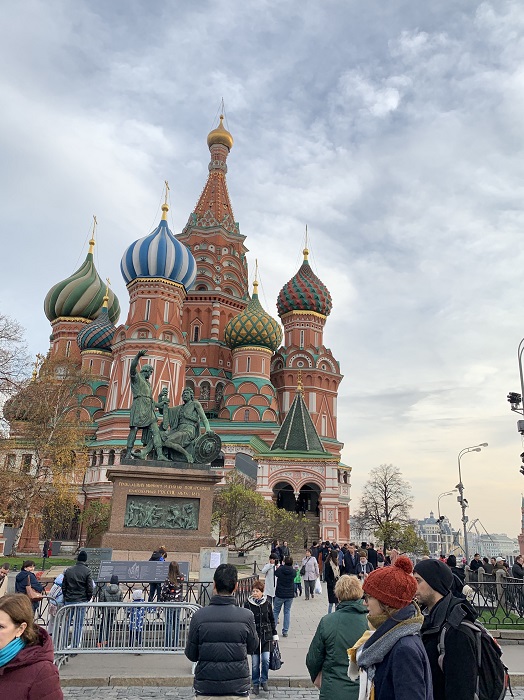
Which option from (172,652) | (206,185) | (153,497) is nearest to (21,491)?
(153,497)

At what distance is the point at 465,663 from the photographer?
309cm

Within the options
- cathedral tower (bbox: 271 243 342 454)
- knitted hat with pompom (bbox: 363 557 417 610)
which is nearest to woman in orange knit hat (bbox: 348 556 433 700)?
knitted hat with pompom (bbox: 363 557 417 610)

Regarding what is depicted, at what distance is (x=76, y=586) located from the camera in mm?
8727

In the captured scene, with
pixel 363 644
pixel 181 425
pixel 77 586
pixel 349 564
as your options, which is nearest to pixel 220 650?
pixel 363 644

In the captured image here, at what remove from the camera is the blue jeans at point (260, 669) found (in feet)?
24.5

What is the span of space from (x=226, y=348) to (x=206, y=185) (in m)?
20.3

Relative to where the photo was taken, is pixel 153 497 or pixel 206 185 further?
pixel 206 185

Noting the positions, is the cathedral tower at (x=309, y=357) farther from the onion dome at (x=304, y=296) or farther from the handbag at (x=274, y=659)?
the handbag at (x=274, y=659)

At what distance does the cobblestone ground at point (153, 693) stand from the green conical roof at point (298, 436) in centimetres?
3043

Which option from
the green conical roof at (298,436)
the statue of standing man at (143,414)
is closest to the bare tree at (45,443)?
the statue of standing man at (143,414)

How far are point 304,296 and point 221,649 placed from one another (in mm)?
51112

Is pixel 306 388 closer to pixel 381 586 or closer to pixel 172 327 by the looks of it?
pixel 172 327

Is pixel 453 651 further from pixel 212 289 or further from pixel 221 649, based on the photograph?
pixel 212 289

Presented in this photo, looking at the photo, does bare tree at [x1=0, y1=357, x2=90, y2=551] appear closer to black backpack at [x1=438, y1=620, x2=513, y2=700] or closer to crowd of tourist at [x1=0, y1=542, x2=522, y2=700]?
crowd of tourist at [x1=0, y1=542, x2=522, y2=700]
